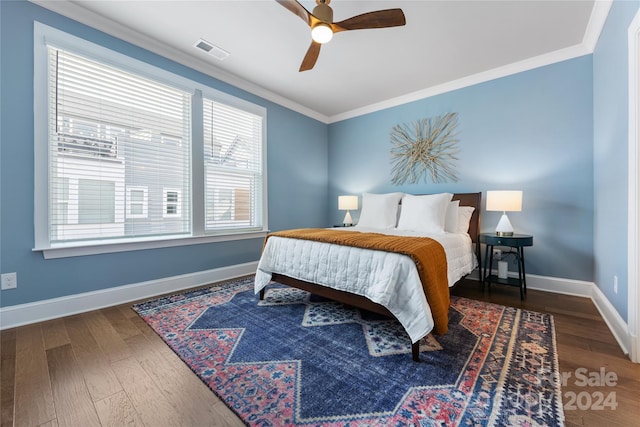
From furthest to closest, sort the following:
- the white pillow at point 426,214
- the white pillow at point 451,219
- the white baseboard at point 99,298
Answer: the white pillow at point 451,219, the white pillow at point 426,214, the white baseboard at point 99,298

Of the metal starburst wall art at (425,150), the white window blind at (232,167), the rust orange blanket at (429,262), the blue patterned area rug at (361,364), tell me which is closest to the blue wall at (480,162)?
the metal starburst wall art at (425,150)

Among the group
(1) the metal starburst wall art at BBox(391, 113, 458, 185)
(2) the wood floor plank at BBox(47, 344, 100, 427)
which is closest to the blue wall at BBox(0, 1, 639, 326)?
(1) the metal starburst wall art at BBox(391, 113, 458, 185)

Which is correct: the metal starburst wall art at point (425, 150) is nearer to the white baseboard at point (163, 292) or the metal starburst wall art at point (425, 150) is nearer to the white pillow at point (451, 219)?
the white pillow at point (451, 219)

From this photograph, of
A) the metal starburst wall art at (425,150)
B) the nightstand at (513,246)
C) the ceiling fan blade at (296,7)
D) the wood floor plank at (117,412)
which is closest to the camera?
the wood floor plank at (117,412)

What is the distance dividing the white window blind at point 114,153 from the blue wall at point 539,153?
345 centimetres

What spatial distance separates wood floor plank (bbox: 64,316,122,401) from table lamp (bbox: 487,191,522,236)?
347cm

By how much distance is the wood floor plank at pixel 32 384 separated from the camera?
1.22 metres

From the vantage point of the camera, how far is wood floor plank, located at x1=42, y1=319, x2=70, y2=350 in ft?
6.14

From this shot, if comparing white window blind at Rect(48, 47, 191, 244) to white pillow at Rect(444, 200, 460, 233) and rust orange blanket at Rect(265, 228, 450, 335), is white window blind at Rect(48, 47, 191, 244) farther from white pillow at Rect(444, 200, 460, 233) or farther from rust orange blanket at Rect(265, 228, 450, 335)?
white pillow at Rect(444, 200, 460, 233)

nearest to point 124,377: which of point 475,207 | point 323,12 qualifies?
point 323,12

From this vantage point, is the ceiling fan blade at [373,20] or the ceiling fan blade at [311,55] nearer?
the ceiling fan blade at [373,20]

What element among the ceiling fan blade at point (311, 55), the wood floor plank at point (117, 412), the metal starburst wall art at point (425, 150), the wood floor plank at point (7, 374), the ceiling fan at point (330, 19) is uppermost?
the ceiling fan at point (330, 19)

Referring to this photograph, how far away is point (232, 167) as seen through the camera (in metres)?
3.69

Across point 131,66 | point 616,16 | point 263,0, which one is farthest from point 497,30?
point 131,66
